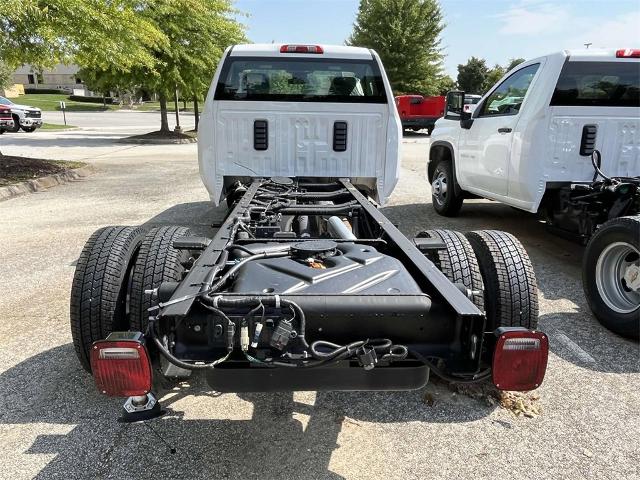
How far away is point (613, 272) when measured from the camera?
3955mm

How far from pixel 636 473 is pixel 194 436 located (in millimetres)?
A: 2114

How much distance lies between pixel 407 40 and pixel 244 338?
37.1 m

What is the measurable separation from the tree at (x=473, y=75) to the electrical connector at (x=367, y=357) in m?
61.3

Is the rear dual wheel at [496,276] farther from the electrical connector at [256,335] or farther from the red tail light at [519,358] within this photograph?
the electrical connector at [256,335]

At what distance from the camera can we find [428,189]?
33.2ft

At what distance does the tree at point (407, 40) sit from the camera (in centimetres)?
3562

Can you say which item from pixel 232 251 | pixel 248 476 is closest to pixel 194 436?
pixel 248 476

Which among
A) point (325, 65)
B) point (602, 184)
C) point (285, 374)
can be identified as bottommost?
point (285, 374)

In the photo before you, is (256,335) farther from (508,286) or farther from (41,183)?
(41,183)

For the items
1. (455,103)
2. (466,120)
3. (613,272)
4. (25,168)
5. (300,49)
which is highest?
(300,49)

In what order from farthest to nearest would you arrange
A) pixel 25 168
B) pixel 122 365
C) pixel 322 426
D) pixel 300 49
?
pixel 25 168
pixel 300 49
pixel 322 426
pixel 122 365

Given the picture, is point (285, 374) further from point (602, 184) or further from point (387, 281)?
point (602, 184)

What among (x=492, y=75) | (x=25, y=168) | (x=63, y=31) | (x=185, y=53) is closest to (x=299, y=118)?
(x=63, y=31)

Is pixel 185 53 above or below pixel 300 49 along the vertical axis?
above
